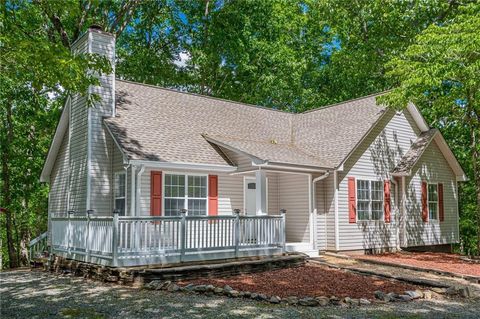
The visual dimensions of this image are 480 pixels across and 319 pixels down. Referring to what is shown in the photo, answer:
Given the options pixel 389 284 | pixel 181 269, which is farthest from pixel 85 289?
pixel 389 284

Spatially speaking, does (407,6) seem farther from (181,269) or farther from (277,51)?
(181,269)

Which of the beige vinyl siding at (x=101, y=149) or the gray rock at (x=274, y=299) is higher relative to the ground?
the beige vinyl siding at (x=101, y=149)

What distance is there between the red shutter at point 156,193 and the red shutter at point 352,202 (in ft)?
22.1

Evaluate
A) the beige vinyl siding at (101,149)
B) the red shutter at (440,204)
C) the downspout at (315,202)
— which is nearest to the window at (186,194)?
the beige vinyl siding at (101,149)

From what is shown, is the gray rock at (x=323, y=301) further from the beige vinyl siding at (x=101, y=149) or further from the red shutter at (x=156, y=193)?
the beige vinyl siding at (x=101, y=149)

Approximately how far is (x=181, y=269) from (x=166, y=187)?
3463 mm

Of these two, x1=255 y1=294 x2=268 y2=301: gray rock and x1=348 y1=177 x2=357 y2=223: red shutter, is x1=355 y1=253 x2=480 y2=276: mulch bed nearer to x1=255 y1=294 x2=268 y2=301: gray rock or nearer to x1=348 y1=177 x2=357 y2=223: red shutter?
x1=348 y1=177 x2=357 y2=223: red shutter

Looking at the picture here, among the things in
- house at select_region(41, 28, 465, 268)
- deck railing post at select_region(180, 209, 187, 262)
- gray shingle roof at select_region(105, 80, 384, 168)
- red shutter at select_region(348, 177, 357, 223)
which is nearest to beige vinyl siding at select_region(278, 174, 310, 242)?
house at select_region(41, 28, 465, 268)

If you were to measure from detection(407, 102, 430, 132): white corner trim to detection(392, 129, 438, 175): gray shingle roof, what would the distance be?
0.78ft

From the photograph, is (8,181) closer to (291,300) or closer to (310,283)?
(310,283)

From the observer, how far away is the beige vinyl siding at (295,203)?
1516 cm

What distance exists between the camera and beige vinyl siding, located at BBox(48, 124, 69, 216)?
51.9 ft

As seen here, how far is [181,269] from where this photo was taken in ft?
33.6

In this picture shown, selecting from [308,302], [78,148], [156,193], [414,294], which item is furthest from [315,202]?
[78,148]
